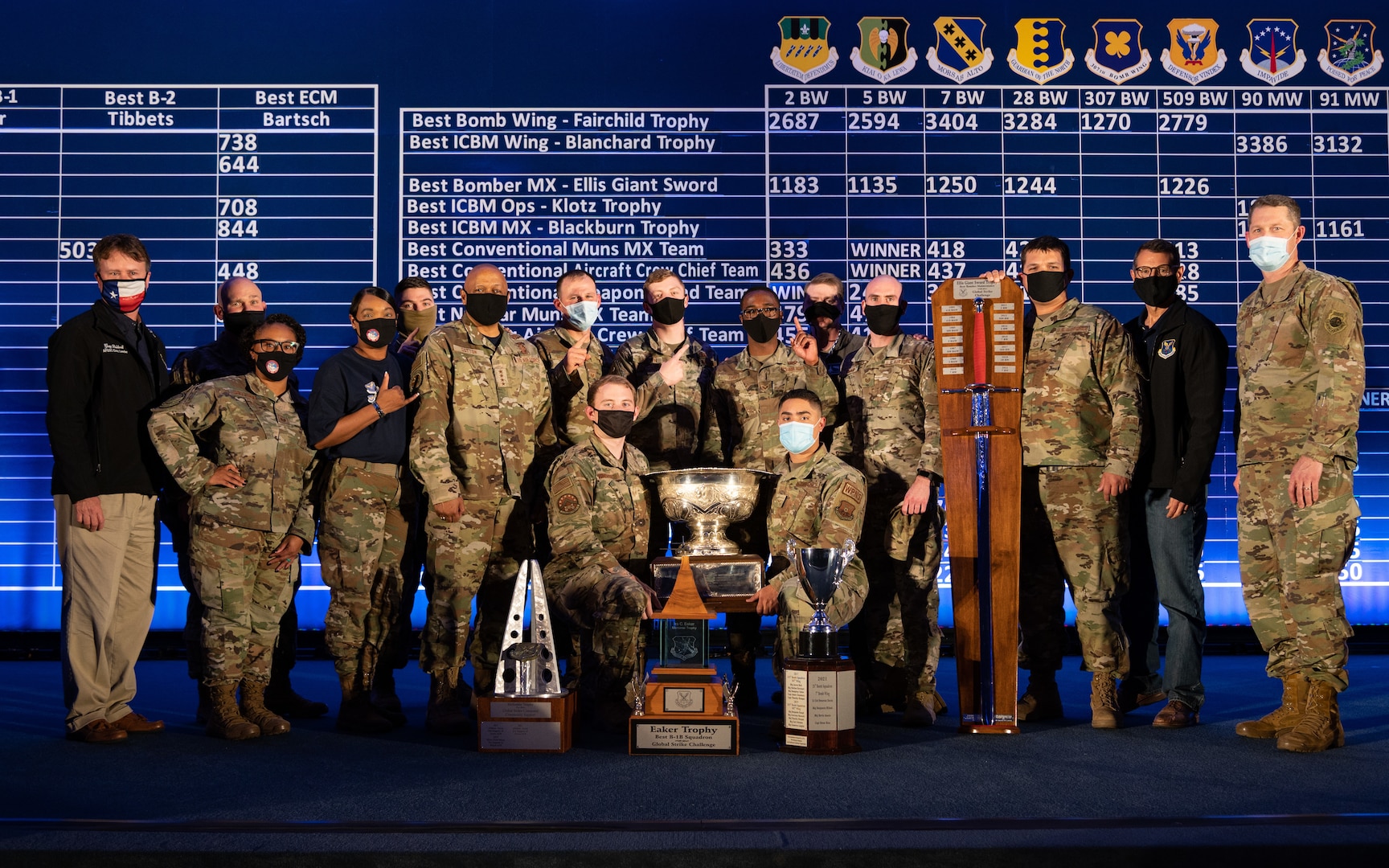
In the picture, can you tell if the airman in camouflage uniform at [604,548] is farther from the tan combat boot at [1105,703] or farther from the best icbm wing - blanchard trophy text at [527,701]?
the tan combat boot at [1105,703]

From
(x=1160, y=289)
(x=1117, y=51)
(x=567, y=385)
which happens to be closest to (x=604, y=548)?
(x=567, y=385)

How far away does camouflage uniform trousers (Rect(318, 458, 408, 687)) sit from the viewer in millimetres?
4730

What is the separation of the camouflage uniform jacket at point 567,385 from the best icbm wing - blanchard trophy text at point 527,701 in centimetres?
132

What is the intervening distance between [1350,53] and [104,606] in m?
7.25

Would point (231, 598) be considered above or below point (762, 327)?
below

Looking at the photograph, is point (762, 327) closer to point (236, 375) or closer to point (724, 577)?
point (724, 577)

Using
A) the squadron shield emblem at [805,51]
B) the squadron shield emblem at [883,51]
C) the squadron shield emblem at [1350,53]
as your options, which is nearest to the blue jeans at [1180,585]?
the squadron shield emblem at [883,51]

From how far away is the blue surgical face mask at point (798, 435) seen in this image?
4781mm

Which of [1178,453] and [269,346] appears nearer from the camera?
[269,346]

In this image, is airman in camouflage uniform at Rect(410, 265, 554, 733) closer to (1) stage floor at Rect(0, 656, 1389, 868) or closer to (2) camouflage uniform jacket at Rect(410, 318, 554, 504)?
(2) camouflage uniform jacket at Rect(410, 318, 554, 504)

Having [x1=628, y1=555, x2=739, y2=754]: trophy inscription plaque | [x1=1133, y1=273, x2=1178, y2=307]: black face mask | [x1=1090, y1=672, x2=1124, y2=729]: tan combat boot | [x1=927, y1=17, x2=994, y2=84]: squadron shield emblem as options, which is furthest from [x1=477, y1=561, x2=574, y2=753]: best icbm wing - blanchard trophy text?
[x1=927, y1=17, x2=994, y2=84]: squadron shield emblem

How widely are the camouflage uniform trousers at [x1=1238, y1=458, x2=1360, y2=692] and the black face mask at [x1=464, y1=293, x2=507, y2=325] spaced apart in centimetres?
304

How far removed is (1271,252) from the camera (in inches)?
175

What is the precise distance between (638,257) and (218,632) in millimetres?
3394
